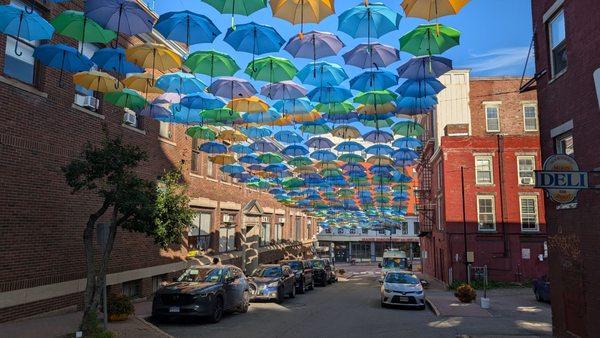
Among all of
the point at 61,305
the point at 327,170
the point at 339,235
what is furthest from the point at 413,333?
Result: the point at 339,235

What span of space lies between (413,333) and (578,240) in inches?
192

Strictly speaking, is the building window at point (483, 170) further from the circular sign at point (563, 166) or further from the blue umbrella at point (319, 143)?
the circular sign at point (563, 166)

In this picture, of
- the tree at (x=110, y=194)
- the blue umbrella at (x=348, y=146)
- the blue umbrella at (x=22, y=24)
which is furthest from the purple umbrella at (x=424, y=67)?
the blue umbrella at (x=348, y=146)

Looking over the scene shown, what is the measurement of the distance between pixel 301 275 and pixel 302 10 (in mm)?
17541

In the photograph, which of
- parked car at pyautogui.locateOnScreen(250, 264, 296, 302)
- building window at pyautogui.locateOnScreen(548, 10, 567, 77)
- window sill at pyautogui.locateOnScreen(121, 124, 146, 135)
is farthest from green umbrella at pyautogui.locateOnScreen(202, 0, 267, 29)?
parked car at pyautogui.locateOnScreen(250, 264, 296, 302)

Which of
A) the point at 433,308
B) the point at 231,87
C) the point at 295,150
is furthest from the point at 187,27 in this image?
the point at 433,308

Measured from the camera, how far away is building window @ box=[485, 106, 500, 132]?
34.0 m

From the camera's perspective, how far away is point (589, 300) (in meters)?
10.9

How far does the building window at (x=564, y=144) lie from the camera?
40.9 ft

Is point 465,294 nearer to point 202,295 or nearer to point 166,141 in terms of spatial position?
point 202,295

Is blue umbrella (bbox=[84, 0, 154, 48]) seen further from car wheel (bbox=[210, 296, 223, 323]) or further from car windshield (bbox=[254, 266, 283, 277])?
car windshield (bbox=[254, 266, 283, 277])

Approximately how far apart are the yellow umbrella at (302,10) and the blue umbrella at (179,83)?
4.39 metres

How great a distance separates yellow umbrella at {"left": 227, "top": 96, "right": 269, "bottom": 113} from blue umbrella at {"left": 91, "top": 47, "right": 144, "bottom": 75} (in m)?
3.36

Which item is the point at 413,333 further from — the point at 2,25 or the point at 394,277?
the point at 2,25
